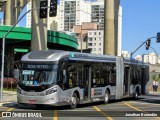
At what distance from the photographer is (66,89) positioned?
874 inches

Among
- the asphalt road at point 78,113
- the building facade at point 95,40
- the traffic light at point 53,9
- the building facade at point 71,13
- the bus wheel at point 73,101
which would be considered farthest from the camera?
the building facade at point 71,13

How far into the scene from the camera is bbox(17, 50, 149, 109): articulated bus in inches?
848

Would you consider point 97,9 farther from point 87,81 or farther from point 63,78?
point 63,78

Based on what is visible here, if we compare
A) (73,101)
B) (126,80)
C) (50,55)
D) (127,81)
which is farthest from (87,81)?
(127,81)

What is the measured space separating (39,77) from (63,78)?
3.98ft

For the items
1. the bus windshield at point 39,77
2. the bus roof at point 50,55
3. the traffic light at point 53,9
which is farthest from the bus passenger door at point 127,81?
the bus windshield at point 39,77

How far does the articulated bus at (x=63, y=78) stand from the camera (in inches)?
848

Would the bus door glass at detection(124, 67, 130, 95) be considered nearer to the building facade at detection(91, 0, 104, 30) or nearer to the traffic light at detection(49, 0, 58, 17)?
the traffic light at detection(49, 0, 58, 17)

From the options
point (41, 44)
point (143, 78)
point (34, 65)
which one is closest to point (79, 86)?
point (34, 65)

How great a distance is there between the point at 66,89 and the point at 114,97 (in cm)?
741

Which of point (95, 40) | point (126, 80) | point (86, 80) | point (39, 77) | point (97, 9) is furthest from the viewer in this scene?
point (97, 9)

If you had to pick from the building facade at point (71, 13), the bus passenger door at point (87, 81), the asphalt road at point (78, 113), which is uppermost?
the building facade at point (71, 13)

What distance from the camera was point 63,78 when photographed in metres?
21.9

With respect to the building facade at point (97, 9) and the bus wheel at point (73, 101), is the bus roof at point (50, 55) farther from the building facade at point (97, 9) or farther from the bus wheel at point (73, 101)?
the building facade at point (97, 9)
